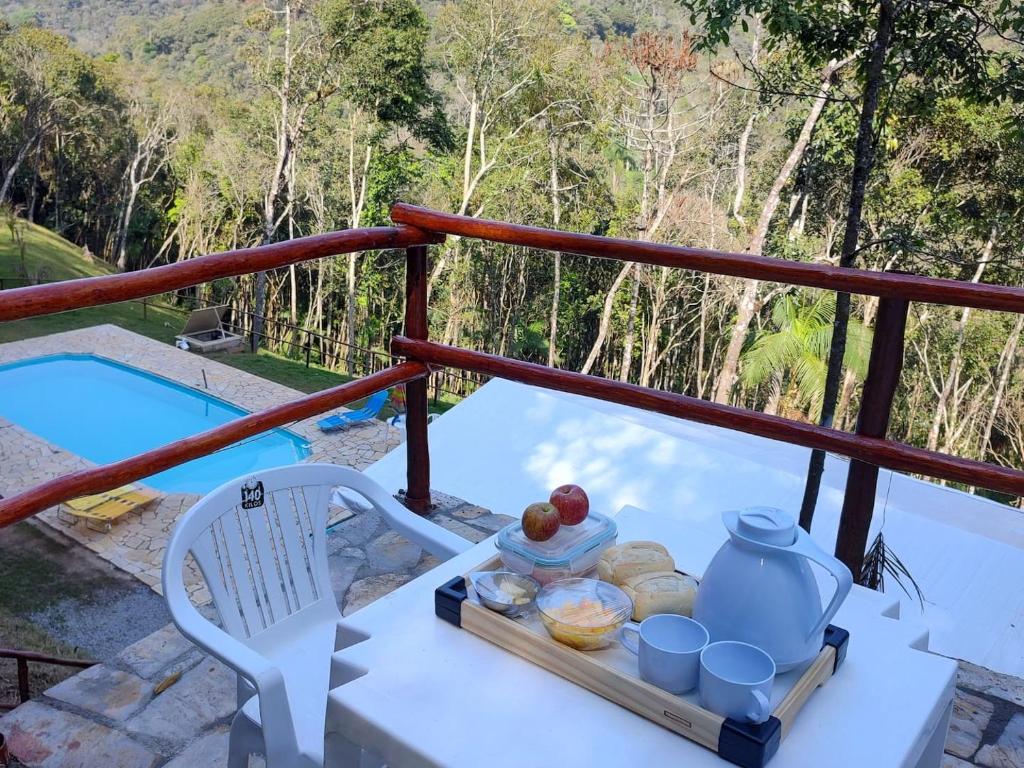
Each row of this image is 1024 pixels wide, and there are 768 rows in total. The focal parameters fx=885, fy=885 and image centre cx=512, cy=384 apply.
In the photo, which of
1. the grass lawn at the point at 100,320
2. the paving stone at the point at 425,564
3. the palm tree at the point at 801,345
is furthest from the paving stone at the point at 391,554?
the palm tree at the point at 801,345

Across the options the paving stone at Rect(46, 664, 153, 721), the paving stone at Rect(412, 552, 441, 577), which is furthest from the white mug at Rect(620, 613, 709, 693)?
the paving stone at Rect(412, 552, 441, 577)

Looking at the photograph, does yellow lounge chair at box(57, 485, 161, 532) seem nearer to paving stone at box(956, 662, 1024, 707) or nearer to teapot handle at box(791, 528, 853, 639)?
paving stone at box(956, 662, 1024, 707)

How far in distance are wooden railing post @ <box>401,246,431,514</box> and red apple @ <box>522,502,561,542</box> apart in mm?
1390

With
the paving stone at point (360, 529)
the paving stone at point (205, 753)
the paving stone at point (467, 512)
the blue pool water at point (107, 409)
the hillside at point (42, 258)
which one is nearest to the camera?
the paving stone at point (205, 753)

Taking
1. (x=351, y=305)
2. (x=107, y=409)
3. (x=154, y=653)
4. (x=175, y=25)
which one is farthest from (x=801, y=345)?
(x=175, y=25)

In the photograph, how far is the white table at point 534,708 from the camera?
3.37 ft

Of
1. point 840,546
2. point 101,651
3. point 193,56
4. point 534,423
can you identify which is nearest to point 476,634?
point 840,546

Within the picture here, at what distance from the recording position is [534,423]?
7.70 m

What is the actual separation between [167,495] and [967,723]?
723cm

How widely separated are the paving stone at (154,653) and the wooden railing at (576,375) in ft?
1.46

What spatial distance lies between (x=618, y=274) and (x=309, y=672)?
660 inches

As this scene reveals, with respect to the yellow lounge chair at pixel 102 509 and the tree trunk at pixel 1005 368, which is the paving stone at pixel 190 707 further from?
the tree trunk at pixel 1005 368

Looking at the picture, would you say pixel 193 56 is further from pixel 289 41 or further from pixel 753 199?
pixel 753 199

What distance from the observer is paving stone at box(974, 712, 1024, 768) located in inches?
70.5
